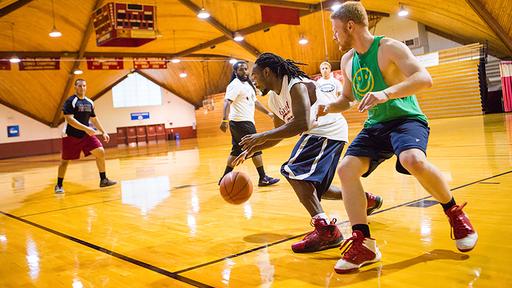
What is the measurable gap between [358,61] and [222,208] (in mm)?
2700

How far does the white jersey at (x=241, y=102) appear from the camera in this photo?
6.64m

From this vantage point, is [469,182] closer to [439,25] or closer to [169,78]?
[439,25]

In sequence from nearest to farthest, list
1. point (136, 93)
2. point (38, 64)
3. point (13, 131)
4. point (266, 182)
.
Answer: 1. point (266, 182)
2. point (38, 64)
3. point (13, 131)
4. point (136, 93)

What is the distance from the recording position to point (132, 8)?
15445 mm

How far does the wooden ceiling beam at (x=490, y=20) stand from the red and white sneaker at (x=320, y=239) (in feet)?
54.3

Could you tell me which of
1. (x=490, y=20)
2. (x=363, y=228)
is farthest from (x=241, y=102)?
(x=490, y=20)

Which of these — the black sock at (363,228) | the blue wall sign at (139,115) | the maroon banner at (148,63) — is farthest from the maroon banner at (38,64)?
the black sock at (363,228)

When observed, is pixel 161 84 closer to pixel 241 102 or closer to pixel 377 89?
pixel 241 102

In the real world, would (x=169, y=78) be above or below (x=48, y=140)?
above

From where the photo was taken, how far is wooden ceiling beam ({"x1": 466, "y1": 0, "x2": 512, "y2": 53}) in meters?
17.1

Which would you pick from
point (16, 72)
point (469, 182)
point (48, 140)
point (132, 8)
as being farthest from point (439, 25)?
point (48, 140)

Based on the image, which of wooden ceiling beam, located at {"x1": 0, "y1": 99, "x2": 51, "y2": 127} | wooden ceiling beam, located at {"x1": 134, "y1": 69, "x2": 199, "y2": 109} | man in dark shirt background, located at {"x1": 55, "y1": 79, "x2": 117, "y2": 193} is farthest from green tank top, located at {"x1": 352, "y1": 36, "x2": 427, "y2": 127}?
wooden ceiling beam, located at {"x1": 134, "y1": 69, "x2": 199, "y2": 109}

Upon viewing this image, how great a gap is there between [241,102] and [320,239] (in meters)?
3.81

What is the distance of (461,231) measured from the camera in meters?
2.68
